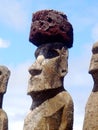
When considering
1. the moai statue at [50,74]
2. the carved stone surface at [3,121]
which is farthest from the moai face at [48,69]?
the carved stone surface at [3,121]

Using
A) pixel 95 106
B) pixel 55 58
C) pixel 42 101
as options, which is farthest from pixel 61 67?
pixel 95 106

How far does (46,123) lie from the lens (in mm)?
7371

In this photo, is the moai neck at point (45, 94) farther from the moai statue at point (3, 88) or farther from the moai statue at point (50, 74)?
the moai statue at point (3, 88)

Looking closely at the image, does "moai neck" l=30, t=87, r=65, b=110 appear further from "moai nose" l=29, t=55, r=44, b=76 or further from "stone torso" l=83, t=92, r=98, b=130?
"stone torso" l=83, t=92, r=98, b=130

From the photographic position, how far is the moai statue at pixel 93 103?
8.39m

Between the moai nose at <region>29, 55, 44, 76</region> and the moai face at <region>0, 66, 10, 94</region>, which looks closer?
the moai nose at <region>29, 55, 44, 76</region>

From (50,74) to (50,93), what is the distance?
0.36m

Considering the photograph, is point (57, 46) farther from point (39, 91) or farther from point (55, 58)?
point (39, 91)

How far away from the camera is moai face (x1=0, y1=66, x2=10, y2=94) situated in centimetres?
953

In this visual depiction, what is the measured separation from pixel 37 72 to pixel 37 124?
103cm

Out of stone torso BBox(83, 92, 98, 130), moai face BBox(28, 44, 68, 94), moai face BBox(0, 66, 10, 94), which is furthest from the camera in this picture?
moai face BBox(0, 66, 10, 94)

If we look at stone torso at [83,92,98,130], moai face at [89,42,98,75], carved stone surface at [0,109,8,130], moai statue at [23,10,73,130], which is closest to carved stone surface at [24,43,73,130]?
moai statue at [23,10,73,130]

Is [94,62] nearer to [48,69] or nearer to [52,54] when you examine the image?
[52,54]

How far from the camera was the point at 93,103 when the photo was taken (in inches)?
337
